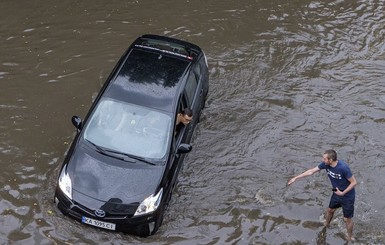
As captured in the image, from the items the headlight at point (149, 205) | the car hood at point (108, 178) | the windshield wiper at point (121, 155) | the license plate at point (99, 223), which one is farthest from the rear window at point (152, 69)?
the license plate at point (99, 223)

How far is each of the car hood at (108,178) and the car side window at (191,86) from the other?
1.97 meters

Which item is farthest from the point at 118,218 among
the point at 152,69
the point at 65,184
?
the point at 152,69

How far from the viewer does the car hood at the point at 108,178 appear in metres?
7.54

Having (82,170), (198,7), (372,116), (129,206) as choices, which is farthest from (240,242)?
(198,7)

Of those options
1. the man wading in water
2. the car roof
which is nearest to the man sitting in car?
the car roof

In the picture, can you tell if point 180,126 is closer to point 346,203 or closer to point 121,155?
point 121,155

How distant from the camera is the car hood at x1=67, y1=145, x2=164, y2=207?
7543mm

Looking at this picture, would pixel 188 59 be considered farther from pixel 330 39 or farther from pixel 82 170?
pixel 330 39

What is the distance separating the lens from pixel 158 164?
8.01 m

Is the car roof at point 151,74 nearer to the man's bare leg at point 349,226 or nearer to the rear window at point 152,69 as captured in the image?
the rear window at point 152,69

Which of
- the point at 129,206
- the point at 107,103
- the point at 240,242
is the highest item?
the point at 107,103

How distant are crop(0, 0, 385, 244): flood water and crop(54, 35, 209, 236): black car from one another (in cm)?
50

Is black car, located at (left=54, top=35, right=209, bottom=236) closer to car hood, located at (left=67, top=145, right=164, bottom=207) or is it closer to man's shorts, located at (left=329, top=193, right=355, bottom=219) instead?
car hood, located at (left=67, top=145, right=164, bottom=207)

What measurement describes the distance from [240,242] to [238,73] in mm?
5169
